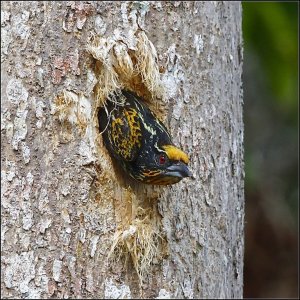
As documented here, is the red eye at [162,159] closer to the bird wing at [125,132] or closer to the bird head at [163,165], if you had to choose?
the bird head at [163,165]

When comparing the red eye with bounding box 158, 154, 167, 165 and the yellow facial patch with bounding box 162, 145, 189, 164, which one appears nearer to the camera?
the yellow facial patch with bounding box 162, 145, 189, 164

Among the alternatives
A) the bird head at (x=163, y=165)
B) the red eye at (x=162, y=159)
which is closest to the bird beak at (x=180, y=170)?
the bird head at (x=163, y=165)

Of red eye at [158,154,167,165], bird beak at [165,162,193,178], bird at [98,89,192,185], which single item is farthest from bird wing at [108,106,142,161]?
bird beak at [165,162,193,178]

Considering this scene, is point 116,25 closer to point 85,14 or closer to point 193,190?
point 85,14

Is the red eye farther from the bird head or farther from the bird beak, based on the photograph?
the bird beak

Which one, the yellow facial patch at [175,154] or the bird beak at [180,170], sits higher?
the yellow facial patch at [175,154]

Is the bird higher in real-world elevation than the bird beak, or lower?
higher

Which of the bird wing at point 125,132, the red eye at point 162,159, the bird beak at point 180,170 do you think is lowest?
the bird beak at point 180,170
